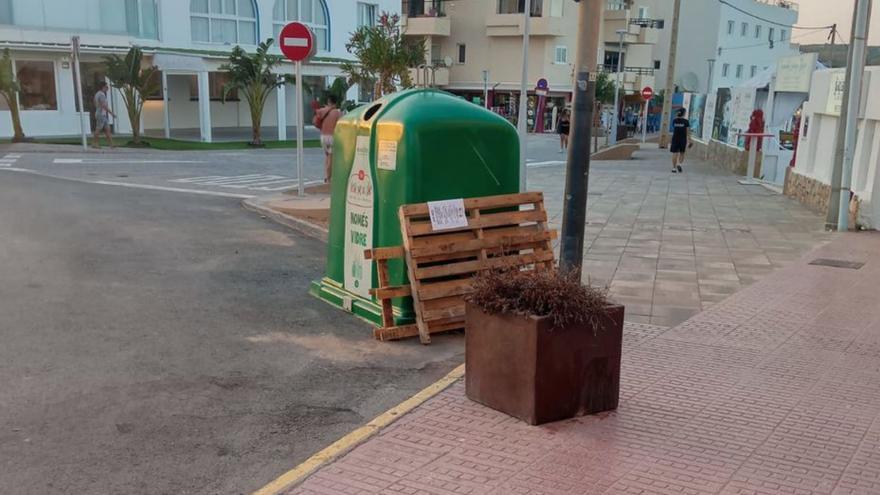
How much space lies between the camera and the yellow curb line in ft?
12.6

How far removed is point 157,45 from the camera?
29656 mm

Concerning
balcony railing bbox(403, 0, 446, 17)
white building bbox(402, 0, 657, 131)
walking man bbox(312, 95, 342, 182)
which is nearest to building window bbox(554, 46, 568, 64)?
white building bbox(402, 0, 657, 131)

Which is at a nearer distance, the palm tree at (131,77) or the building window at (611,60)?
the palm tree at (131,77)

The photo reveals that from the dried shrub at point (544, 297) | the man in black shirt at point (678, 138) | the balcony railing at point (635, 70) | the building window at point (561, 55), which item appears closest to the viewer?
the dried shrub at point (544, 297)

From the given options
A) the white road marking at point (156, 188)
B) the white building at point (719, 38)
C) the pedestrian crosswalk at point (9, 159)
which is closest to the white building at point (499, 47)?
the white building at point (719, 38)

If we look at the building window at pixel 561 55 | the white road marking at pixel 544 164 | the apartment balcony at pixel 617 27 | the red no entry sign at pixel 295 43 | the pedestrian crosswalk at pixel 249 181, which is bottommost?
the white road marking at pixel 544 164

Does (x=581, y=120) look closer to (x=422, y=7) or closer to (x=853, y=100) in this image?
(x=853, y=100)

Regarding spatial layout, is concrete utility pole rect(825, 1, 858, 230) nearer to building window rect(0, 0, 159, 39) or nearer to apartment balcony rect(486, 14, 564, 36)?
building window rect(0, 0, 159, 39)

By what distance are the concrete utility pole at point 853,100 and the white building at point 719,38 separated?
47.0 m

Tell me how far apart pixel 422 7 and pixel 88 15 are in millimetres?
31965

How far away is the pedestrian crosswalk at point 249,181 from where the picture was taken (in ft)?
53.1

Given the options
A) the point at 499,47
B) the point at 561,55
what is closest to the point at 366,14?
the point at 499,47

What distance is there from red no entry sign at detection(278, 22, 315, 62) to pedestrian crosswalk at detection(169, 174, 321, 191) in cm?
405

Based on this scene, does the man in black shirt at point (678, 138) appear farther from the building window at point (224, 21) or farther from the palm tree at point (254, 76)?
the building window at point (224, 21)
